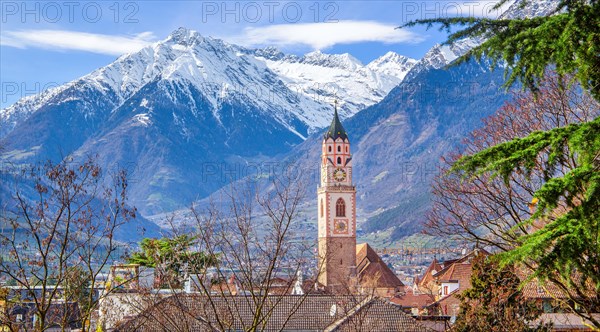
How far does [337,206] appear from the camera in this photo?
10812 centimetres

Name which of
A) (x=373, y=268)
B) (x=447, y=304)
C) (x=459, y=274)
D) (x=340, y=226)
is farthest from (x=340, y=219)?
(x=447, y=304)

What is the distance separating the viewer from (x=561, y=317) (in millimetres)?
42906

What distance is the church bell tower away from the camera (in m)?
103

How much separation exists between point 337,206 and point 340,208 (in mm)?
433

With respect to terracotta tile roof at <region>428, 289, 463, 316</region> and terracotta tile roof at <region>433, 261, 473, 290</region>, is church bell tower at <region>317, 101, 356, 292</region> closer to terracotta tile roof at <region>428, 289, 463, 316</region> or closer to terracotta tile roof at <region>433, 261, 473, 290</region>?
terracotta tile roof at <region>433, 261, 473, 290</region>

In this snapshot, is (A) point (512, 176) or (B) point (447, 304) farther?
(B) point (447, 304)

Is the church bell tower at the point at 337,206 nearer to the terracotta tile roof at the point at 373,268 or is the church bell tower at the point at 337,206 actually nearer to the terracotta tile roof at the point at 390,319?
the terracotta tile roof at the point at 373,268

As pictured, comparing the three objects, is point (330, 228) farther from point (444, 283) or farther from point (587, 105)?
point (587, 105)

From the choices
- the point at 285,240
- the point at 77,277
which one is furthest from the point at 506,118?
the point at 77,277

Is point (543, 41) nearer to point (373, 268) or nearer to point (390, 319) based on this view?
point (390, 319)

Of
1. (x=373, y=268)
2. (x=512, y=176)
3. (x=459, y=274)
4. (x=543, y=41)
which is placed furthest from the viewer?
(x=373, y=268)

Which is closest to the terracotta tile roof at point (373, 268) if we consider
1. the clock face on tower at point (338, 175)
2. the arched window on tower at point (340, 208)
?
the arched window on tower at point (340, 208)

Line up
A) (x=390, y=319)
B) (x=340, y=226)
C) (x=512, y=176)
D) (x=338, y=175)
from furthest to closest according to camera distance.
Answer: (x=338, y=175) < (x=340, y=226) < (x=390, y=319) < (x=512, y=176)

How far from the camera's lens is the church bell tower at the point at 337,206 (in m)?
103
